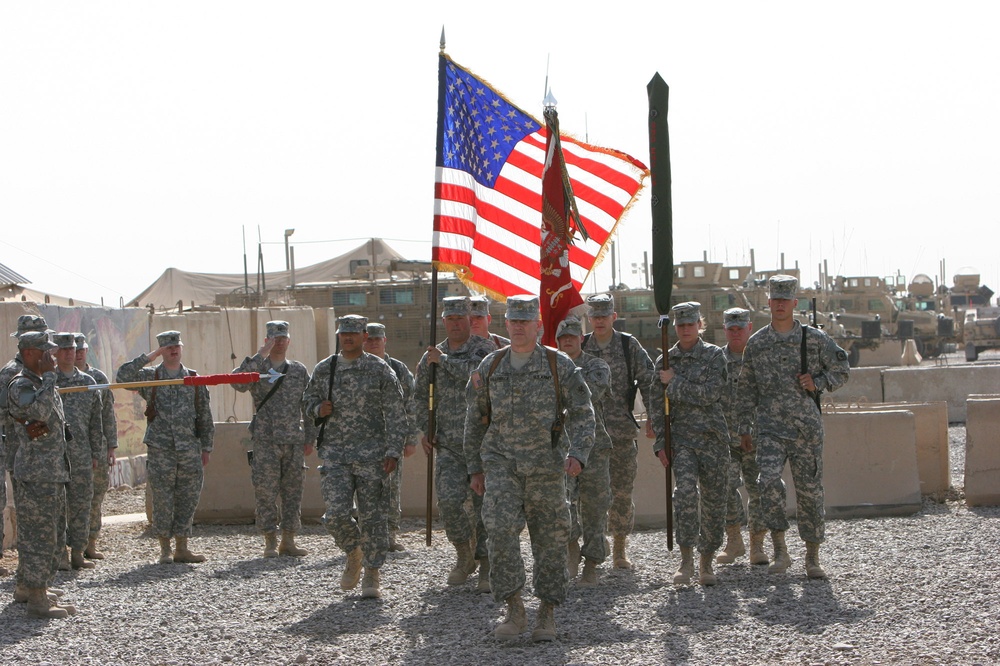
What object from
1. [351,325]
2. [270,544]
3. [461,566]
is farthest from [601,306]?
[270,544]

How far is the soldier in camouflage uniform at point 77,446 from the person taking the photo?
9.84 m

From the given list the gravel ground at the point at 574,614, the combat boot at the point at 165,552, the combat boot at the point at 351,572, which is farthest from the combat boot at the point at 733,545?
the combat boot at the point at 165,552

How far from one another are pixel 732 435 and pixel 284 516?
141 inches

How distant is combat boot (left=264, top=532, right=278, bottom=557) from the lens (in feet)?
33.6

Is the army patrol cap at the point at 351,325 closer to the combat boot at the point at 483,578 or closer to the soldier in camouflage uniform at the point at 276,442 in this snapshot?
the combat boot at the point at 483,578

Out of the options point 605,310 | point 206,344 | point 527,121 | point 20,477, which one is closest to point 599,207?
point 527,121

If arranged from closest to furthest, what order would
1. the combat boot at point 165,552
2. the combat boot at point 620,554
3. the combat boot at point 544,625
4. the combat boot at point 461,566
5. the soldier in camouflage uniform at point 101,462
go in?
the combat boot at point 544,625, the combat boot at point 461,566, the combat boot at point 620,554, the combat boot at point 165,552, the soldier in camouflage uniform at point 101,462

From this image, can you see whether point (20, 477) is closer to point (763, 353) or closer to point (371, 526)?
point (371, 526)

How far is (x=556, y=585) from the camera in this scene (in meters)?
6.72

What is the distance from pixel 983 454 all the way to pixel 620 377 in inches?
168

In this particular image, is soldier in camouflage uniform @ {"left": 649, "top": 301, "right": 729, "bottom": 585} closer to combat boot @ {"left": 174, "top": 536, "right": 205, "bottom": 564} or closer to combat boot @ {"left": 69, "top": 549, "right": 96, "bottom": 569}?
combat boot @ {"left": 174, "top": 536, "right": 205, "bottom": 564}

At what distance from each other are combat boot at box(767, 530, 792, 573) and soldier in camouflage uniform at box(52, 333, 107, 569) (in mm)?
5082

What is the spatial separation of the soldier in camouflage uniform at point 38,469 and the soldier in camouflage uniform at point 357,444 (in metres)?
1.59

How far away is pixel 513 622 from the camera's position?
6.71 metres
